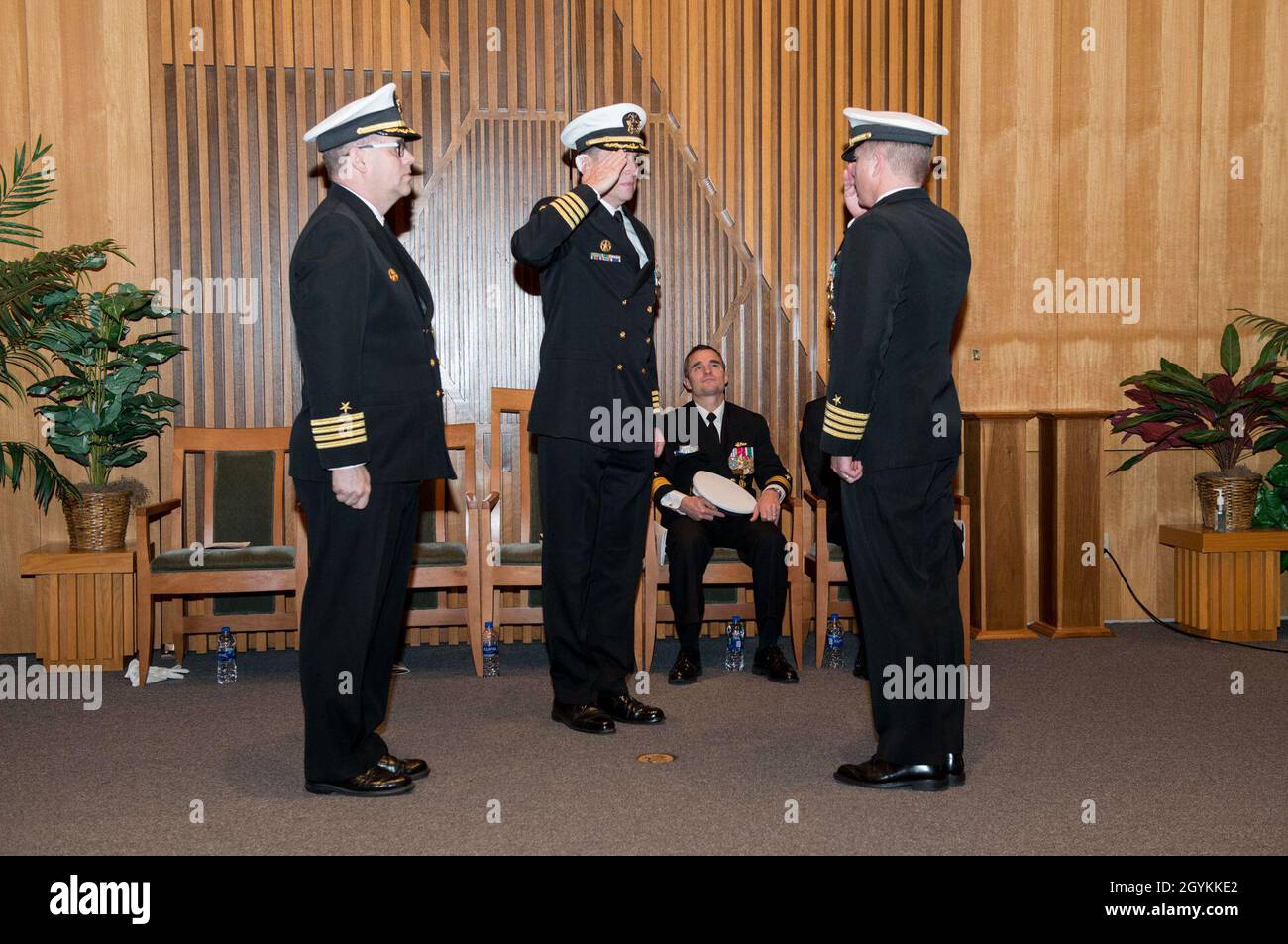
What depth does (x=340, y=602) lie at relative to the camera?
2.95 meters

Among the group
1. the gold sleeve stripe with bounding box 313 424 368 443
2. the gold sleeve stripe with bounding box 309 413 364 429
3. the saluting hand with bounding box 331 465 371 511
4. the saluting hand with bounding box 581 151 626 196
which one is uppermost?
the saluting hand with bounding box 581 151 626 196

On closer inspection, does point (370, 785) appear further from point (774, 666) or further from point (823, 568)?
point (823, 568)

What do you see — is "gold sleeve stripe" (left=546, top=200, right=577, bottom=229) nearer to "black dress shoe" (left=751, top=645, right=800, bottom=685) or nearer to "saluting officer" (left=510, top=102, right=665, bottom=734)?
"saluting officer" (left=510, top=102, right=665, bottom=734)

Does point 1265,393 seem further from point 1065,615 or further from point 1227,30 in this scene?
point 1227,30

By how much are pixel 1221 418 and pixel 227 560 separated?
4.37 m

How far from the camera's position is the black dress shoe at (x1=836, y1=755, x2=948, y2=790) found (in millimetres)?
3107


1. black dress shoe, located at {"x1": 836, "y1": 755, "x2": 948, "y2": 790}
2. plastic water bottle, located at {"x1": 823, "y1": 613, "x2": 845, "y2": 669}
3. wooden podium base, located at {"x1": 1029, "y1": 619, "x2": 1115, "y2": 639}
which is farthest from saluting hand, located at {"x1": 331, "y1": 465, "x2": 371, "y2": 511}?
wooden podium base, located at {"x1": 1029, "y1": 619, "x2": 1115, "y2": 639}

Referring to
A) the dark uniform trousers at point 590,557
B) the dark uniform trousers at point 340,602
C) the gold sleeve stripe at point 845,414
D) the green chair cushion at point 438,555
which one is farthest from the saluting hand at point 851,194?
the green chair cushion at point 438,555

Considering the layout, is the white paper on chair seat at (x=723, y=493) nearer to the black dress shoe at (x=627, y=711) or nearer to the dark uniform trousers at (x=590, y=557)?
the dark uniform trousers at (x=590, y=557)

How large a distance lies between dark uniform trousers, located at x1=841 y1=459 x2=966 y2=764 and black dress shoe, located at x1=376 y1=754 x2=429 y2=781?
4.09 ft

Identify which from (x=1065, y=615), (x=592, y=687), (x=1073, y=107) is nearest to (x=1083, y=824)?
(x=592, y=687)

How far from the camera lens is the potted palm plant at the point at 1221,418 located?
17.5 feet

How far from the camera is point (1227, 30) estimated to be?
5.83 metres

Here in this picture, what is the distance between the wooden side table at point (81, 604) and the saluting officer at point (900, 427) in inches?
123
